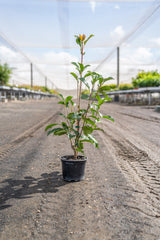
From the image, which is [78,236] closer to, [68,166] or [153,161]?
[68,166]

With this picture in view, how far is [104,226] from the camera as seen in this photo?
284 centimetres

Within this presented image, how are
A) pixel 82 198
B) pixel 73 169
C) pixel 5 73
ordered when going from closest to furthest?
pixel 82 198
pixel 73 169
pixel 5 73

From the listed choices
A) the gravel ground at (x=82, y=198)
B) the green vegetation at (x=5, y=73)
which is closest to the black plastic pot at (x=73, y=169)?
the gravel ground at (x=82, y=198)

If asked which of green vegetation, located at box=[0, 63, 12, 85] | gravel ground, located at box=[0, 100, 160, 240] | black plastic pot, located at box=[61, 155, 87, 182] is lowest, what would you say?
gravel ground, located at box=[0, 100, 160, 240]

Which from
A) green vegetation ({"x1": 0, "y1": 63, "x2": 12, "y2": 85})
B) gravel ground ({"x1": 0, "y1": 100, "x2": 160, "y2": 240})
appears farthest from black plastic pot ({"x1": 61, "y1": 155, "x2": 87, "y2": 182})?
green vegetation ({"x1": 0, "y1": 63, "x2": 12, "y2": 85})

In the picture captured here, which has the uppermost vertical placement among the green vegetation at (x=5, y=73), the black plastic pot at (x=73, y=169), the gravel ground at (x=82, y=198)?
the green vegetation at (x=5, y=73)

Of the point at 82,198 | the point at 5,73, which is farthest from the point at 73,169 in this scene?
the point at 5,73

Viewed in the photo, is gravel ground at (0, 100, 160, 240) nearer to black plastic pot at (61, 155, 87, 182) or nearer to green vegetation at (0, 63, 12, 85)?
black plastic pot at (61, 155, 87, 182)

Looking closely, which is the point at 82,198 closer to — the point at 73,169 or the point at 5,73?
the point at 73,169

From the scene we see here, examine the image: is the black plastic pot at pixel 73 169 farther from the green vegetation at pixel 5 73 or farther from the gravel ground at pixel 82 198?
the green vegetation at pixel 5 73

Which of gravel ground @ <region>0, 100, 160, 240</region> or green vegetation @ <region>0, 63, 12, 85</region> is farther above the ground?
green vegetation @ <region>0, 63, 12, 85</region>

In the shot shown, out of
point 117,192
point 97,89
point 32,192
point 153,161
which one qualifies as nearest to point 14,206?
point 32,192

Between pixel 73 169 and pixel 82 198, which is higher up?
pixel 73 169

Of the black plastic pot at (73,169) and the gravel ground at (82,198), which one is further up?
the black plastic pot at (73,169)
